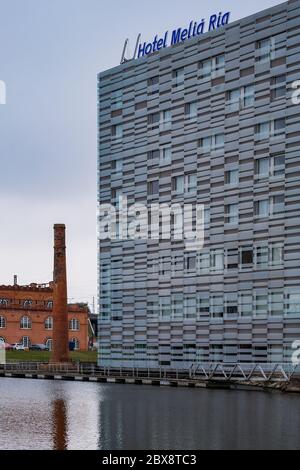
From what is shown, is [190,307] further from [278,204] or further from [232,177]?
[278,204]

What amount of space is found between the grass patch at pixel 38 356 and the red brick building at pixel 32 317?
11.4 metres

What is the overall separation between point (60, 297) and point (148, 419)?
6528cm

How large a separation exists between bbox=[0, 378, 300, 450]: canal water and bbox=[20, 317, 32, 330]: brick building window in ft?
282

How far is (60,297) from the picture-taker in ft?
411

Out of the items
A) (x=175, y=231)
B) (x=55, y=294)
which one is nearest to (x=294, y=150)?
(x=175, y=231)

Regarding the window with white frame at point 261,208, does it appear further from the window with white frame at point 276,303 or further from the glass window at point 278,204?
the window with white frame at point 276,303

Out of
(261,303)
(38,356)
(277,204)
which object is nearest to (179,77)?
(277,204)

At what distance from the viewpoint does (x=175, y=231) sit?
106438 mm

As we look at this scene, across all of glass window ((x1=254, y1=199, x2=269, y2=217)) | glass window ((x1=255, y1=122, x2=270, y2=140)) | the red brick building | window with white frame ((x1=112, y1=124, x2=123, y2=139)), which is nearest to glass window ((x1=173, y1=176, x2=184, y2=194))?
glass window ((x1=254, y1=199, x2=269, y2=217))

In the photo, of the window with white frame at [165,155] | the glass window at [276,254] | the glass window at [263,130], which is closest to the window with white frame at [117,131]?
the window with white frame at [165,155]

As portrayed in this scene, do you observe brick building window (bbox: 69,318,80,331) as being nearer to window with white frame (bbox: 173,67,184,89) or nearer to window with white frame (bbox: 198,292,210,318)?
window with white frame (bbox: 198,292,210,318)

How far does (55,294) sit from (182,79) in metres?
37.5

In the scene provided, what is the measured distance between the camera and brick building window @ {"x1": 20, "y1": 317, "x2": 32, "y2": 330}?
17412 centimetres
